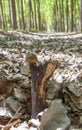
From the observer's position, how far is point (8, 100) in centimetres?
361

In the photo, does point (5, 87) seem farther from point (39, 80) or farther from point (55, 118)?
point (55, 118)

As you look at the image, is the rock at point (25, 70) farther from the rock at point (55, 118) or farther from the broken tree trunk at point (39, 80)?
the rock at point (55, 118)

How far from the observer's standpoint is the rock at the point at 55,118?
9.74 ft

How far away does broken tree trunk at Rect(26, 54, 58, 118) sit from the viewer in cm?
331

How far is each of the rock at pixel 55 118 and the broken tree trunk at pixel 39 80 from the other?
0.22m

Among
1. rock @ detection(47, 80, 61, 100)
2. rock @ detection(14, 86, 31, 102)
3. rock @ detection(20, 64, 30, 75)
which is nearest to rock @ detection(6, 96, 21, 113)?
rock @ detection(14, 86, 31, 102)

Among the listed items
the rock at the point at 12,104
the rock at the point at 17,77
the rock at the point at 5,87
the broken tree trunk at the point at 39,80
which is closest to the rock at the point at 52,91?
the broken tree trunk at the point at 39,80

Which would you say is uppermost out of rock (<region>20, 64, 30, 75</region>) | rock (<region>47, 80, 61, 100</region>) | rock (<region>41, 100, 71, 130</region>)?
rock (<region>20, 64, 30, 75</region>)

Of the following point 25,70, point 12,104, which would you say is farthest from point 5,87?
point 25,70

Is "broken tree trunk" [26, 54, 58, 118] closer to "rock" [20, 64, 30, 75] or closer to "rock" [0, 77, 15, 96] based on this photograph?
"rock" [0, 77, 15, 96]

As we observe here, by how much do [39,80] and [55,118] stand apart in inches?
20.3

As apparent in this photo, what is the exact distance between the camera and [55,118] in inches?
121

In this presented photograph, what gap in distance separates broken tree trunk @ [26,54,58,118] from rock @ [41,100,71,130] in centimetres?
22

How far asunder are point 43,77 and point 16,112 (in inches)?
21.4
